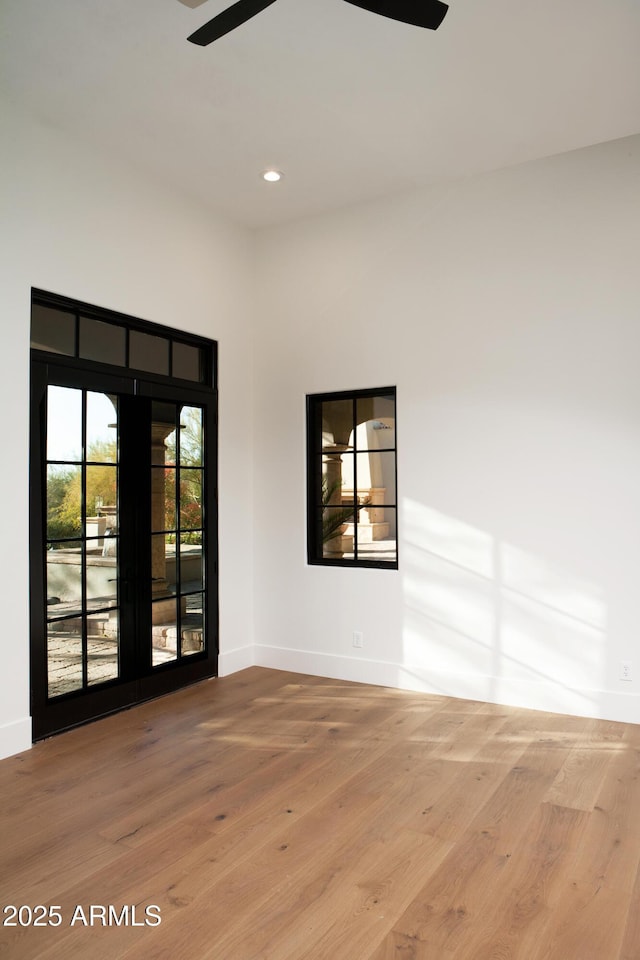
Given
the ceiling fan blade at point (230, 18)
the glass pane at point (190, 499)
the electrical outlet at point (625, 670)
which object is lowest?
the electrical outlet at point (625, 670)

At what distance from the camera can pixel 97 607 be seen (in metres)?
4.18

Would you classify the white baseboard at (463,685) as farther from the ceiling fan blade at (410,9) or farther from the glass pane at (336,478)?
the ceiling fan blade at (410,9)

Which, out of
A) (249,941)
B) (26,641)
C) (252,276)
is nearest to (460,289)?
(252,276)

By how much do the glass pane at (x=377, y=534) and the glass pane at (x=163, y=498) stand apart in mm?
1352

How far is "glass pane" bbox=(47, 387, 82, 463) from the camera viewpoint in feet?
12.8

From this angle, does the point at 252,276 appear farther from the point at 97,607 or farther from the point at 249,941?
the point at 249,941

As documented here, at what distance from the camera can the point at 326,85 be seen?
11.5 feet

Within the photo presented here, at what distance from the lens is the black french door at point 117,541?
3879 millimetres

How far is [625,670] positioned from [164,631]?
2.91 m

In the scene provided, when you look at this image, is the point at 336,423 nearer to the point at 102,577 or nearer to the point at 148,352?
the point at 148,352

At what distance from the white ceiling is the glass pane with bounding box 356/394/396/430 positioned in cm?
147

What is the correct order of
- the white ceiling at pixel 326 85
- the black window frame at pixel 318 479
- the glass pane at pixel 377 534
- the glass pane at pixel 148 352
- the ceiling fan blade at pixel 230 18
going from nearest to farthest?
1. the ceiling fan blade at pixel 230 18
2. the white ceiling at pixel 326 85
3. the glass pane at pixel 148 352
4. the glass pane at pixel 377 534
5. the black window frame at pixel 318 479

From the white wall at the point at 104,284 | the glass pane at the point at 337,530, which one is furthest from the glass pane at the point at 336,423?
the white wall at the point at 104,284

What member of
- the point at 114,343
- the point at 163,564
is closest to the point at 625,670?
the point at 163,564
